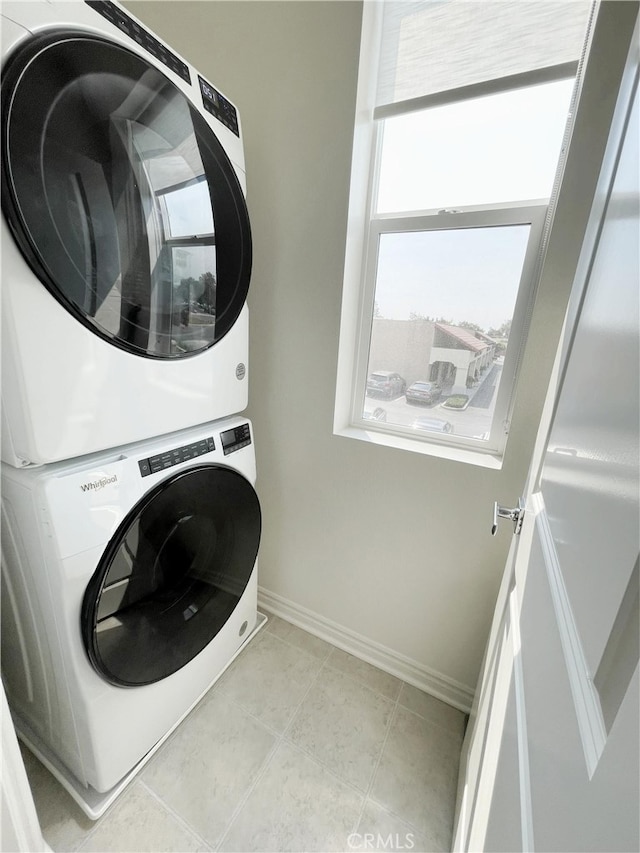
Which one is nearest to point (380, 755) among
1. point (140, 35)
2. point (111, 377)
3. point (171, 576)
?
point (171, 576)

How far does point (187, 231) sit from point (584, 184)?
3.09ft

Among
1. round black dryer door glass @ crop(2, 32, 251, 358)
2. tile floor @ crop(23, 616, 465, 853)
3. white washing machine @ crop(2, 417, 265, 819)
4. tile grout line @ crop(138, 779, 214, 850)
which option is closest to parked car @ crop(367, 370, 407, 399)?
white washing machine @ crop(2, 417, 265, 819)

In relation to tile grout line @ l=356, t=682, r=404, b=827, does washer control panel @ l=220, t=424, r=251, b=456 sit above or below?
above

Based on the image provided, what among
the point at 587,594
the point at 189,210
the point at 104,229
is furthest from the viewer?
the point at 189,210

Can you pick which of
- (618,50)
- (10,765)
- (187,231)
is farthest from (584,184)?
(10,765)

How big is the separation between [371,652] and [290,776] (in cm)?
50

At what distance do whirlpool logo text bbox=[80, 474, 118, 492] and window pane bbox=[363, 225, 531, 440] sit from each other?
36.2 inches

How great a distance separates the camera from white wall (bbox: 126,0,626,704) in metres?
1.04

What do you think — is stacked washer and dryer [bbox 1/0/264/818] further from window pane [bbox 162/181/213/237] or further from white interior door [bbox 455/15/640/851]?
white interior door [bbox 455/15/640/851]

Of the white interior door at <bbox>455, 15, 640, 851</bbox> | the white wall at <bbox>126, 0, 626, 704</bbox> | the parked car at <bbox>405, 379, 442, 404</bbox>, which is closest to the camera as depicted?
the white interior door at <bbox>455, 15, 640, 851</bbox>

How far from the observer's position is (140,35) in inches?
28.6

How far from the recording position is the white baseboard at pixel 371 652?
4.21 feet

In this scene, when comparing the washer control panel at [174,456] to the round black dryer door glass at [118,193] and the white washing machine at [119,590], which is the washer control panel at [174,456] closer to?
the white washing machine at [119,590]

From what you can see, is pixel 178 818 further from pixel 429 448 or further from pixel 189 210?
pixel 189 210
